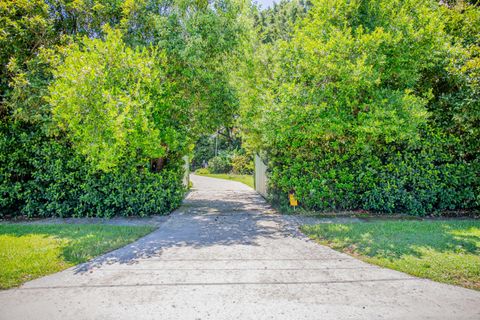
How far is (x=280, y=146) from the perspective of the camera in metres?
9.21

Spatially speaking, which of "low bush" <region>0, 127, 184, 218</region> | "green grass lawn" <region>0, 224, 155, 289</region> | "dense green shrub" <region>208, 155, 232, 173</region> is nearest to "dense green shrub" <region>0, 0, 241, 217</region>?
"low bush" <region>0, 127, 184, 218</region>

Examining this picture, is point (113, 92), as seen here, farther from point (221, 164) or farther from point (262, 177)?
point (221, 164)

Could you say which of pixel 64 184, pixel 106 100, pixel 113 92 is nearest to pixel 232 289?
pixel 106 100

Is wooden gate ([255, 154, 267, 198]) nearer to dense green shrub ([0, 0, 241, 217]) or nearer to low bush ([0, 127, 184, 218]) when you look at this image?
dense green shrub ([0, 0, 241, 217])

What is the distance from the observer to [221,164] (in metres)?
32.3

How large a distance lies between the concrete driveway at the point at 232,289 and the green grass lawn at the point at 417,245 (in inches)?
14.4

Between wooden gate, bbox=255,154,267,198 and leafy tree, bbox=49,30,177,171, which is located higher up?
leafy tree, bbox=49,30,177,171

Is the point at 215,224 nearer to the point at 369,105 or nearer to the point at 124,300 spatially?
the point at 124,300

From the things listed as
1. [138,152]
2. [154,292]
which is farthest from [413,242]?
[138,152]

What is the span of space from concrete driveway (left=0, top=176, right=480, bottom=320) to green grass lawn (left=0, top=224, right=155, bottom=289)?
1.11 feet

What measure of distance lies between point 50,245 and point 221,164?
86.7ft

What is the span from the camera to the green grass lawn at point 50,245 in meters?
4.61

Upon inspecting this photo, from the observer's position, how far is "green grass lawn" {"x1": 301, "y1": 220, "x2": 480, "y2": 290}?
15.2 feet

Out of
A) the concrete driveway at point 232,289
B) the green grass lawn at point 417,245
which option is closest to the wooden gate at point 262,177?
the green grass lawn at point 417,245
